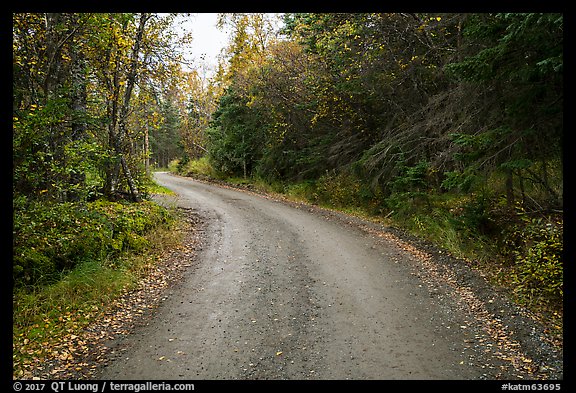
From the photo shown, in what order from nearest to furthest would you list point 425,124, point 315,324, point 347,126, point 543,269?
point 315,324, point 543,269, point 425,124, point 347,126

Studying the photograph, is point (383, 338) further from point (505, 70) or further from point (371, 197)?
point (371, 197)

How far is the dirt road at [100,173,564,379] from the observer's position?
4324 mm

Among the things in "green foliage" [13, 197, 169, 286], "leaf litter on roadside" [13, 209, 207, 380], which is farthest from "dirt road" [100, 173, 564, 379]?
"green foliage" [13, 197, 169, 286]

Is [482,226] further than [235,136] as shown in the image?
No

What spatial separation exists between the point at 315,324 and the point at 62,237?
4789 millimetres

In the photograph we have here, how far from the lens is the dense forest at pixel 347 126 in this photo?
250 inches

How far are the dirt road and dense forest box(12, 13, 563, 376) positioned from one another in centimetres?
153

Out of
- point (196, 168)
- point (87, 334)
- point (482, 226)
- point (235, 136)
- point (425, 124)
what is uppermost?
point (235, 136)

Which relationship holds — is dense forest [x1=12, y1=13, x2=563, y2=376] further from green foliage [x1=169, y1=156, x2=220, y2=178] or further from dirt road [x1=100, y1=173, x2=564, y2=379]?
green foliage [x1=169, y1=156, x2=220, y2=178]

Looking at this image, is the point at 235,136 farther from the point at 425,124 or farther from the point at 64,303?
the point at 64,303

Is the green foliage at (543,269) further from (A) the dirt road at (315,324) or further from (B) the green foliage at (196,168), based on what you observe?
(B) the green foliage at (196,168)

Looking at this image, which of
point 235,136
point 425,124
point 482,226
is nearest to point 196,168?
point 235,136

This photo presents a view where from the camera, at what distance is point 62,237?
6.91 metres
